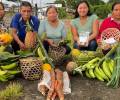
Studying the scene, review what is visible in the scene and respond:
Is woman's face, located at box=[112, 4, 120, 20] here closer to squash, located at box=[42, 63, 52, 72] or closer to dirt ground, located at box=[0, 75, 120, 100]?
dirt ground, located at box=[0, 75, 120, 100]

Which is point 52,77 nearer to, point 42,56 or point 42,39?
point 42,56

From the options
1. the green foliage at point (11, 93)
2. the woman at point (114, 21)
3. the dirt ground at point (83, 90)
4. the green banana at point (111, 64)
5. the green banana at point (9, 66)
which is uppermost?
the woman at point (114, 21)

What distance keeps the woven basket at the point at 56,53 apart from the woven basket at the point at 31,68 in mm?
757

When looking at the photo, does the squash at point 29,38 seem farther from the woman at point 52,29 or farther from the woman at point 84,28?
the woman at point 84,28

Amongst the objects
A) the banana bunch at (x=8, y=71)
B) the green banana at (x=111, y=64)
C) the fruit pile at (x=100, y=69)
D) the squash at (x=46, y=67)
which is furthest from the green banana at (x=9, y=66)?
the green banana at (x=111, y=64)

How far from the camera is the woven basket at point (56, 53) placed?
20.6 ft

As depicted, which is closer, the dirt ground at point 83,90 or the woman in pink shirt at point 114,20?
the dirt ground at point 83,90

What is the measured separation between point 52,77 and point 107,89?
85 cm

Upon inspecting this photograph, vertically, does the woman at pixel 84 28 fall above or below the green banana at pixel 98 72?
above

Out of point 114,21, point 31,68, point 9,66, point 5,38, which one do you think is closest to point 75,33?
point 114,21

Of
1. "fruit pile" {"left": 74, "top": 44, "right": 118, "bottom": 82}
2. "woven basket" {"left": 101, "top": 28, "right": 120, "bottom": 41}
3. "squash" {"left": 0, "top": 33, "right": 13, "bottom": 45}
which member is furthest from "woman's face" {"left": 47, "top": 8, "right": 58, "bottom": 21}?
"fruit pile" {"left": 74, "top": 44, "right": 118, "bottom": 82}

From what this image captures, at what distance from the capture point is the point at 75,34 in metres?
6.75

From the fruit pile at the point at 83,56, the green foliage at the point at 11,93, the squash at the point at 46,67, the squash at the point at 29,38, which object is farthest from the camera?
the squash at the point at 29,38

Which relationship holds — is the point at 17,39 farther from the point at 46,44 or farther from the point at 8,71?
the point at 8,71
